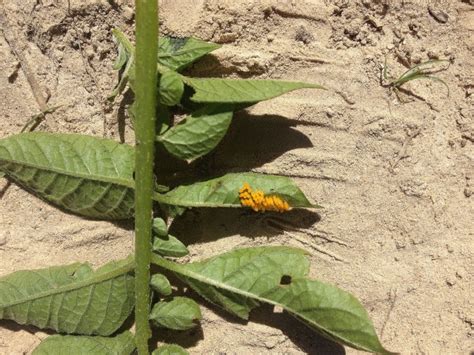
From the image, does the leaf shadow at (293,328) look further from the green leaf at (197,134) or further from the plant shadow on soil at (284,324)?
the green leaf at (197,134)

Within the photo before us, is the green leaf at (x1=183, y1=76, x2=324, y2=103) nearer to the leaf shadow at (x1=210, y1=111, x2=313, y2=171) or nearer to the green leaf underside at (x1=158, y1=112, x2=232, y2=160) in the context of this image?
the green leaf underside at (x1=158, y1=112, x2=232, y2=160)

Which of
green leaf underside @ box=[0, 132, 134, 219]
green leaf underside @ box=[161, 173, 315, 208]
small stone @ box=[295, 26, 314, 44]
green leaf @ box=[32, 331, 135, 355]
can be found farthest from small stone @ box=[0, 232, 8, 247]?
small stone @ box=[295, 26, 314, 44]

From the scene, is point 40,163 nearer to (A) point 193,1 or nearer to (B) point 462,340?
(A) point 193,1

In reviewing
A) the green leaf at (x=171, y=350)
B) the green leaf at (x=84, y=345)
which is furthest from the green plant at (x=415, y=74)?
the green leaf at (x=84, y=345)

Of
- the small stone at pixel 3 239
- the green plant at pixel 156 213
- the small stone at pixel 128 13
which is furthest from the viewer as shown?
the small stone at pixel 3 239

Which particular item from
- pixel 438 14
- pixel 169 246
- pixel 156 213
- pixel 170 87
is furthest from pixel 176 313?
pixel 438 14

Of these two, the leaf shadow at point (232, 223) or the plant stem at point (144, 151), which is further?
the leaf shadow at point (232, 223)

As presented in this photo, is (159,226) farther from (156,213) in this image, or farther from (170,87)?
→ (170,87)
